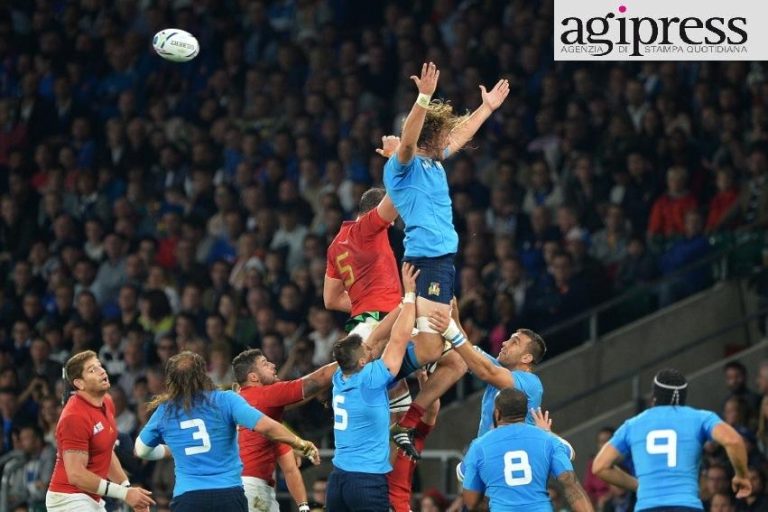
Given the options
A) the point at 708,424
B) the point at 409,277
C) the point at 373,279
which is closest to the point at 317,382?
the point at 373,279

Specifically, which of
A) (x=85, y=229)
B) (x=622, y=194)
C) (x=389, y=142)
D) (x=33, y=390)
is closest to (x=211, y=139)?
(x=85, y=229)

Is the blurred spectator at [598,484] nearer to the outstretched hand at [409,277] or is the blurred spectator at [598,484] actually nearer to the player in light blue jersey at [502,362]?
the player in light blue jersey at [502,362]

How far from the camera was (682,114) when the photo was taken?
18344mm

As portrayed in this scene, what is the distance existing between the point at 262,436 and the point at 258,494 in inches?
17.4

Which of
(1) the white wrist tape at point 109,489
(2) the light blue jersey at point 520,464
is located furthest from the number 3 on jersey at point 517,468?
(1) the white wrist tape at point 109,489

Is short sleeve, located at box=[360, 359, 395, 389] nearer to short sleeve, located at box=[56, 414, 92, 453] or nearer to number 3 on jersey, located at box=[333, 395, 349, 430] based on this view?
number 3 on jersey, located at box=[333, 395, 349, 430]

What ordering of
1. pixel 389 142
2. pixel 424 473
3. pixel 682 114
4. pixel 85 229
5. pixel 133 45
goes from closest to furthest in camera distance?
pixel 389 142 → pixel 424 473 → pixel 682 114 → pixel 85 229 → pixel 133 45

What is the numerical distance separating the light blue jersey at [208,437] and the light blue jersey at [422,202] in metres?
1.57

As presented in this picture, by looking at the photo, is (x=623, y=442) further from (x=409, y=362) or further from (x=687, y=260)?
(x=687, y=260)

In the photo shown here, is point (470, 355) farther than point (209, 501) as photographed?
Yes

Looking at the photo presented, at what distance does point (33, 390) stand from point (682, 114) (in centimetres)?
773

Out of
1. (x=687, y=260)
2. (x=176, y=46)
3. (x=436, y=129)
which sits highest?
(x=176, y=46)

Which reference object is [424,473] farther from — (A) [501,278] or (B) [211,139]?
(B) [211,139]

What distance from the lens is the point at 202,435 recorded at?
11.1 meters
